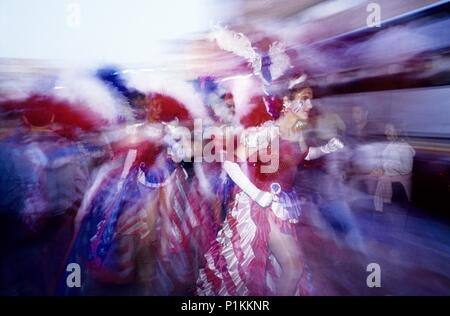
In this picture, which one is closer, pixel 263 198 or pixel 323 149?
pixel 263 198

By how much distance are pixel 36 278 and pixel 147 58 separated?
1.18m

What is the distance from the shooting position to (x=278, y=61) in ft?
4.70

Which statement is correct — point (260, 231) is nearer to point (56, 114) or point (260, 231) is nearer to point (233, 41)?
point (233, 41)

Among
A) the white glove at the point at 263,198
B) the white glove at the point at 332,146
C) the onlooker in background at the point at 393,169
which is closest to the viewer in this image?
the white glove at the point at 263,198

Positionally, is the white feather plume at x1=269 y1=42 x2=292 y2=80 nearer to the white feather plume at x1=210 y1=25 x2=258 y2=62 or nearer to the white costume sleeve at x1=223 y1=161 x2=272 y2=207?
the white feather plume at x1=210 y1=25 x2=258 y2=62

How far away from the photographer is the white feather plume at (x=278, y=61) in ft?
→ 4.69

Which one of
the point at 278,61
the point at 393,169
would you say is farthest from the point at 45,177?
the point at 393,169

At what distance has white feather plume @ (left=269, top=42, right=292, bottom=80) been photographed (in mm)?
1429

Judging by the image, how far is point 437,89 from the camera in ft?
6.43

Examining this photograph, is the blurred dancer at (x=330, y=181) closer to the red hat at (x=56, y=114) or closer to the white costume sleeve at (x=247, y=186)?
the white costume sleeve at (x=247, y=186)

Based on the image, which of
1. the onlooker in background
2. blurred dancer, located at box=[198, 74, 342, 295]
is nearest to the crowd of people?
blurred dancer, located at box=[198, 74, 342, 295]

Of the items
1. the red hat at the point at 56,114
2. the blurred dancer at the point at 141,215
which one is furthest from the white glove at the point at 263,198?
the red hat at the point at 56,114

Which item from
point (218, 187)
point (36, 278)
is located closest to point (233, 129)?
point (218, 187)
